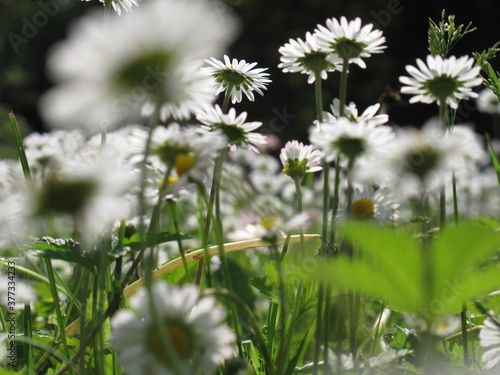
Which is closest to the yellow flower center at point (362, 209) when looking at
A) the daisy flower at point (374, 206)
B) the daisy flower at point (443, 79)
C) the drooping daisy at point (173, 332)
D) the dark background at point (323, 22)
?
the daisy flower at point (374, 206)

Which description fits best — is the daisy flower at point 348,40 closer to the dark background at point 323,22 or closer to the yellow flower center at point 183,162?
the yellow flower center at point 183,162

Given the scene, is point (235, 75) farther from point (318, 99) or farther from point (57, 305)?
point (57, 305)

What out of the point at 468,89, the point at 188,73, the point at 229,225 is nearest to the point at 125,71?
the point at 188,73

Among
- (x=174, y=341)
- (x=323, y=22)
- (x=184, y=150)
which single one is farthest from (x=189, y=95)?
(x=323, y=22)

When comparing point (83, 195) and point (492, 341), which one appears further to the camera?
point (492, 341)

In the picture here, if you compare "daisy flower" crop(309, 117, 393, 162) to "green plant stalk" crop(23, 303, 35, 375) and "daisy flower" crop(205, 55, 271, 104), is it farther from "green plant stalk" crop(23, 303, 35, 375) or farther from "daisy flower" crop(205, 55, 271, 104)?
"green plant stalk" crop(23, 303, 35, 375)

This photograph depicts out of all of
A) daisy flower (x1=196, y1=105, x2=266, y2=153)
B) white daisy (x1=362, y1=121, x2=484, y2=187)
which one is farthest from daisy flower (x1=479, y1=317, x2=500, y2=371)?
daisy flower (x1=196, y1=105, x2=266, y2=153)
